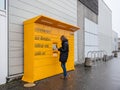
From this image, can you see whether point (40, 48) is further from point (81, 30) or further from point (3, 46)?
point (81, 30)

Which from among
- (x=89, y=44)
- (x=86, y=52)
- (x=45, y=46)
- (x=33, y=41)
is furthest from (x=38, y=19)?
(x=89, y=44)

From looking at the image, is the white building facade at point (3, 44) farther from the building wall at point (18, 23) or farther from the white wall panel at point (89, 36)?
the white wall panel at point (89, 36)

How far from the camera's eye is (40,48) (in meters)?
6.04

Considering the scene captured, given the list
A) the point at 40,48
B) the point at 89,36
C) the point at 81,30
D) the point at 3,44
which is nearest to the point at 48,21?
the point at 40,48

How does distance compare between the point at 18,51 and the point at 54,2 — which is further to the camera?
the point at 54,2

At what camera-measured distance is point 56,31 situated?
7109 millimetres

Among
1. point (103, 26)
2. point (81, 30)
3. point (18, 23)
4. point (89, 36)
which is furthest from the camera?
point (103, 26)

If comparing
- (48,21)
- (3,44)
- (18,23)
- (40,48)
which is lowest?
(40,48)

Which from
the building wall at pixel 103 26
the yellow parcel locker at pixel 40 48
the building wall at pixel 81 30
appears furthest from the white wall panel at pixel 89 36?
the yellow parcel locker at pixel 40 48

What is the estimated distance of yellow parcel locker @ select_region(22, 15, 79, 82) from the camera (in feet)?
18.8

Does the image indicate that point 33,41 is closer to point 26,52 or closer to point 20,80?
point 26,52

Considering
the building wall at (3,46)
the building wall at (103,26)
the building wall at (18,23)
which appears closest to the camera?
the building wall at (3,46)

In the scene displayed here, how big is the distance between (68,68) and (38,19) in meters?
3.52

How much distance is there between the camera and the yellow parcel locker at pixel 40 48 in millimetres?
5723
